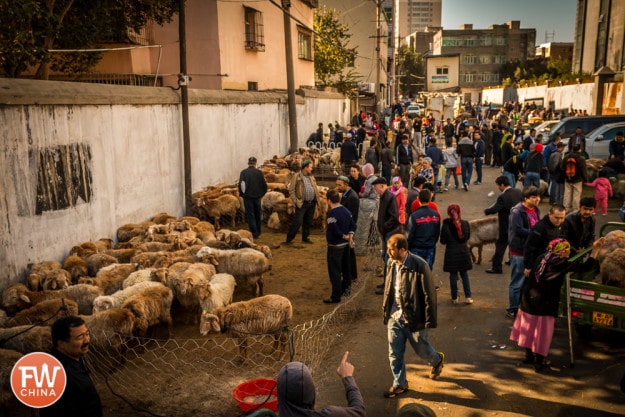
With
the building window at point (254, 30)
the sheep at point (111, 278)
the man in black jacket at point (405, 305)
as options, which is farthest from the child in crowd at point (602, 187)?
the building window at point (254, 30)

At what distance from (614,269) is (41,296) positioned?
8.35 metres

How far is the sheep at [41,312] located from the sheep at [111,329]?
20.1 inches

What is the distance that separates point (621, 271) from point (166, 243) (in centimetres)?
801

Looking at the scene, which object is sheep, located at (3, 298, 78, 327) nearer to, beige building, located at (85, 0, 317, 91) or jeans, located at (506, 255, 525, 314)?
jeans, located at (506, 255, 525, 314)

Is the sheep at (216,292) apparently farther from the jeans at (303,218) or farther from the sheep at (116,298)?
the jeans at (303,218)

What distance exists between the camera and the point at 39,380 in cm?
378

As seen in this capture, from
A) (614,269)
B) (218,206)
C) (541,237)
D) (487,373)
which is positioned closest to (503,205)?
(541,237)

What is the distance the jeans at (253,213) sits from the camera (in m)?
12.9

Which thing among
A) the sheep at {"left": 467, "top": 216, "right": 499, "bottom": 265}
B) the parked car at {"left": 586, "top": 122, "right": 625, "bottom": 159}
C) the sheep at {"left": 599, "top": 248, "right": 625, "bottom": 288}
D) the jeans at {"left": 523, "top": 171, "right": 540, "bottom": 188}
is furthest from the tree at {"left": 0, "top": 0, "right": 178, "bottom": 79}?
the parked car at {"left": 586, "top": 122, "right": 625, "bottom": 159}

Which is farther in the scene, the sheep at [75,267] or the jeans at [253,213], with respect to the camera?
the jeans at [253,213]

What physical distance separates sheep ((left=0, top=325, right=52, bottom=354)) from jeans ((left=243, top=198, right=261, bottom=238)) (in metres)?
6.93

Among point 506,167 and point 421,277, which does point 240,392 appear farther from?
point 506,167

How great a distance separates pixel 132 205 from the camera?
38.7 ft

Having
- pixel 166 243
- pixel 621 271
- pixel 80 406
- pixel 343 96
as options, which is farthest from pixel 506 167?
pixel 343 96
